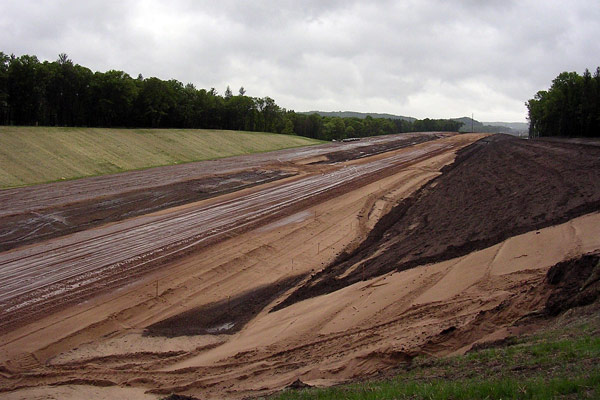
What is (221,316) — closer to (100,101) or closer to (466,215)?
(466,215)

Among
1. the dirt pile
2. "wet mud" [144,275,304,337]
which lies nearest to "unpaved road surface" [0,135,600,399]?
"wet mud" [144,275,304,337]

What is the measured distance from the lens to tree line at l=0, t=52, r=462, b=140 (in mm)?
58000

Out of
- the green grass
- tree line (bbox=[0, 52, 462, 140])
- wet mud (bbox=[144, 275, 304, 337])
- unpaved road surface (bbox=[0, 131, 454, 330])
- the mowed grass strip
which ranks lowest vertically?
wet mud (bbox=[144, 275, 304, 337])

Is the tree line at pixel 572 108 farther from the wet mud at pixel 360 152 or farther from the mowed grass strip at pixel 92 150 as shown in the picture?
the mowed grass strip at pixel 92 150

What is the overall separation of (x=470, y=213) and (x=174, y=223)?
15.3m

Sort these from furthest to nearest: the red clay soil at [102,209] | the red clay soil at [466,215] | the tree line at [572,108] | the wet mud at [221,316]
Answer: the tree line at [572,108] → the red clay soil at [102,209] → the red clay soil at [466,215] → the wet mud at [221,316]

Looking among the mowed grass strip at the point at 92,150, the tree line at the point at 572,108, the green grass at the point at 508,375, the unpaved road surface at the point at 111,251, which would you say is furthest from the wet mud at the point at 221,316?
the tree line at the point at 572,108

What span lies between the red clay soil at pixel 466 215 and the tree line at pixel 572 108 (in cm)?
3926

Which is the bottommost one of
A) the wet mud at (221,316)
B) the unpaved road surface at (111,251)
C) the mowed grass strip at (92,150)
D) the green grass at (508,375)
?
the wet mud at (221,316)

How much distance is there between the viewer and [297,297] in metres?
16.3

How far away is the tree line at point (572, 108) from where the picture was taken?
226ft

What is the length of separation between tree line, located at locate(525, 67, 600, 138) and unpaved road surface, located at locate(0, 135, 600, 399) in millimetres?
48921

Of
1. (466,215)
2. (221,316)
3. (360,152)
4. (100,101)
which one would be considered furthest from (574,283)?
(100,101)

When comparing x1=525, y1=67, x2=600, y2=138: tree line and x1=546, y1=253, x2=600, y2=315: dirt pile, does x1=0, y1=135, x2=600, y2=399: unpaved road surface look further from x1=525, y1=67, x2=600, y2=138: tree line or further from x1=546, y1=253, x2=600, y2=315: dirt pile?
x1=525, y1=67, x2=600, y2=138: tree line
